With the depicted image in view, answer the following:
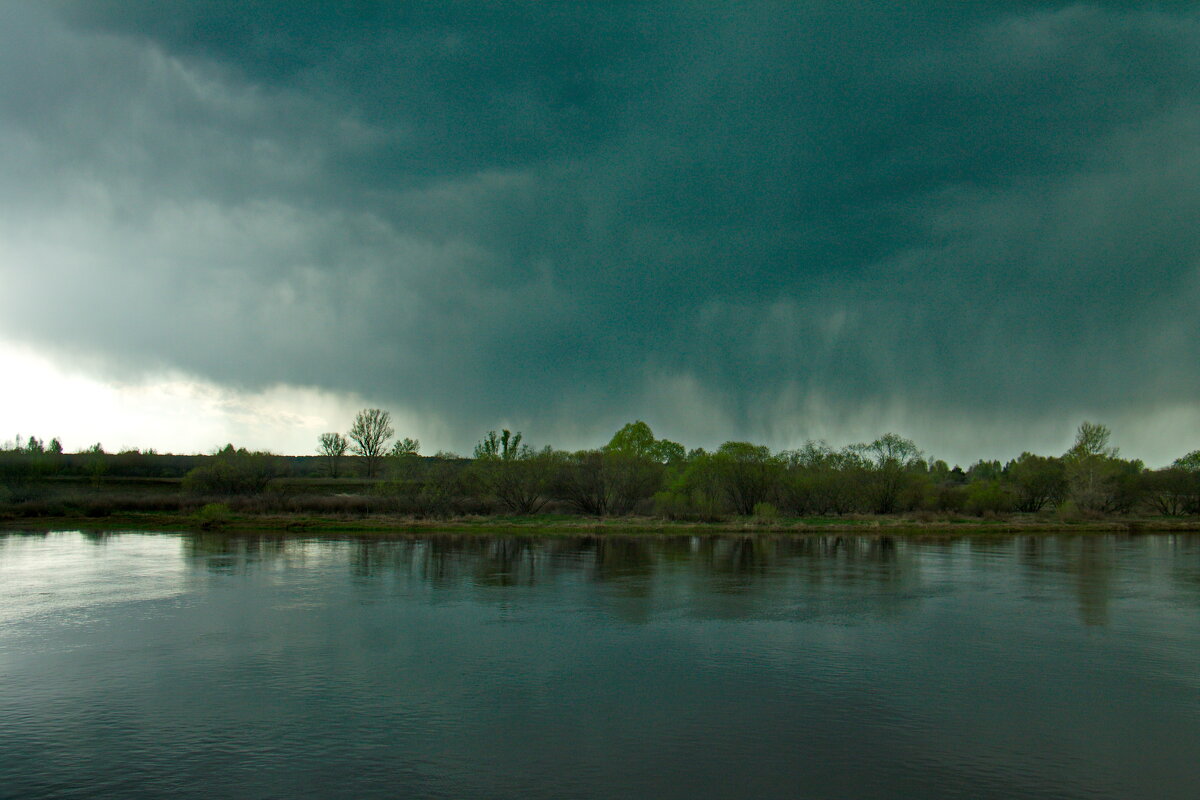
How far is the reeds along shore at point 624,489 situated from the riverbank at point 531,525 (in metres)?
1.96

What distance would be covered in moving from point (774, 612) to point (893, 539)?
1381 inches

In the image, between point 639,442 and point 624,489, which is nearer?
point 624,489

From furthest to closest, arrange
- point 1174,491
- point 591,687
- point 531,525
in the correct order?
point 1174,491, point 531,525, point 591,687

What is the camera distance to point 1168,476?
9512cm

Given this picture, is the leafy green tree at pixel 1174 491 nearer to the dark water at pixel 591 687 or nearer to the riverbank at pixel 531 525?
the riverbank at pixel 531 525

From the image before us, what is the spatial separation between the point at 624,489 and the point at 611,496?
1403mm

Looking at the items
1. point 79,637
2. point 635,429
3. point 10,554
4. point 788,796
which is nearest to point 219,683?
point 79,637

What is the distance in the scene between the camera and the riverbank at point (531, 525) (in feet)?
179

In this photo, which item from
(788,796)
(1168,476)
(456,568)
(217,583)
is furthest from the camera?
(1168,476)

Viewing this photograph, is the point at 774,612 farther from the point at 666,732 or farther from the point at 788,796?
the point at 788,796

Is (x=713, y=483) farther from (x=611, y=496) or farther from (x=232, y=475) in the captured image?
(x=232, y=475)

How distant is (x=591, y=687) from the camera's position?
15102 millimetres

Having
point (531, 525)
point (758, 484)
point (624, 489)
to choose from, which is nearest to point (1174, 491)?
point (758, 484)

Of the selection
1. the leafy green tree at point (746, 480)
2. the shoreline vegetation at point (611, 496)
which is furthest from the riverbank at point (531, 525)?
the leafy green tree at point (746, 480)
